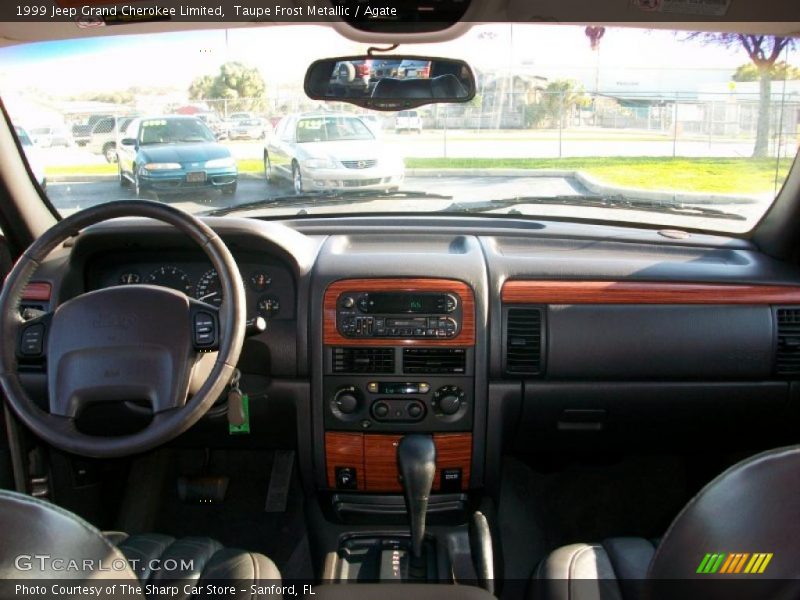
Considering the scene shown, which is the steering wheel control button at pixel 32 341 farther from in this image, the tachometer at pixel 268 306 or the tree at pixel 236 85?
the tree at pixel 236 85

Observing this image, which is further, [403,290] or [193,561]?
[403,290]

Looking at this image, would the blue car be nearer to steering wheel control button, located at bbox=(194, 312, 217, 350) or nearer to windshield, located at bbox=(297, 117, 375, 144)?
windshield, located at bbox=(297, 117, 375, 144)

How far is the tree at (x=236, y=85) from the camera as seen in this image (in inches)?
137

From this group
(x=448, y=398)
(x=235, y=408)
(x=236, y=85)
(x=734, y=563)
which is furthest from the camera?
(x=236, y=85)

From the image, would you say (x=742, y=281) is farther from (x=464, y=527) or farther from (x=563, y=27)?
(x=464, y=527)

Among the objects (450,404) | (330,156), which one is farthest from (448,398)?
(330,156)

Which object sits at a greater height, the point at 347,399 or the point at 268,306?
the point at 268,306

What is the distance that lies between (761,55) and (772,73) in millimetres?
107

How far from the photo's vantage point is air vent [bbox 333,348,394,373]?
10.3ft

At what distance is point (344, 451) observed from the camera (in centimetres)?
331

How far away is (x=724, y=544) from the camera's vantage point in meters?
1.57

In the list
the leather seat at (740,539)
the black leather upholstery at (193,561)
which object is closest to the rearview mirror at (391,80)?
the black leather upholstery at (193,561)

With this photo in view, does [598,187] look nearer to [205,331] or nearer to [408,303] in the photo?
[408,303]

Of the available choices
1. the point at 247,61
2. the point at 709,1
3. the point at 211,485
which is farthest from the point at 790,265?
the point at 211,485
